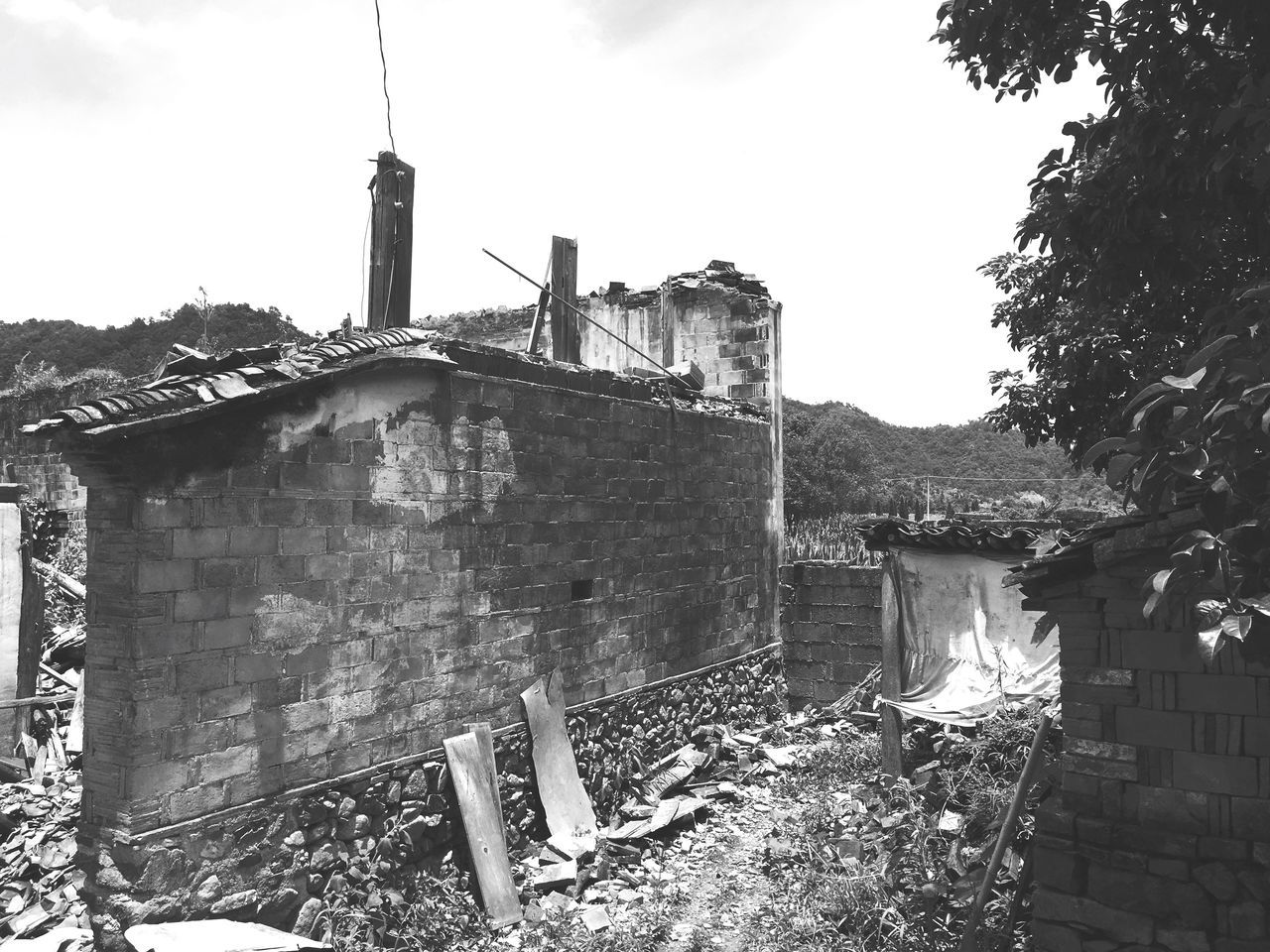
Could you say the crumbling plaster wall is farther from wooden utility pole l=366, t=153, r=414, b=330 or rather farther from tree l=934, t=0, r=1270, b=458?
tree l=934, t=0, r=1270, b=458

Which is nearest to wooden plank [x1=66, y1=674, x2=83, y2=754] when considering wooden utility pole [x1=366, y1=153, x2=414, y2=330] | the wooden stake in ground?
wooden utility pole [x1=366, y1=153, x2=414, y2=330]

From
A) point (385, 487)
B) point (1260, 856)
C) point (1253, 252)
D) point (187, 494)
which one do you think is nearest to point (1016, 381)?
point (1253, 252)

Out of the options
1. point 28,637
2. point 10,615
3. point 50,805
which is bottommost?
point 50,805

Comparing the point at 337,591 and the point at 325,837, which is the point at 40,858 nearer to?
the point at 325,837

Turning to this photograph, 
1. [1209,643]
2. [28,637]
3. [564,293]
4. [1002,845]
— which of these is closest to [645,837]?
[1002,845]

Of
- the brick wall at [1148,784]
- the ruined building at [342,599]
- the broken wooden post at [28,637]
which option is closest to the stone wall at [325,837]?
the ruined building at [342,599]

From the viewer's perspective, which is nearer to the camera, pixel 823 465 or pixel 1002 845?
pixel 1002 845

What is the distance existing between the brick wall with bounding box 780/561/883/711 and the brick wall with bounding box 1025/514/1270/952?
20.8 feet

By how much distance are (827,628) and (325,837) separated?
25.0 feet

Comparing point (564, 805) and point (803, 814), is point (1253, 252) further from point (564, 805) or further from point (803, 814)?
point (564, 805)

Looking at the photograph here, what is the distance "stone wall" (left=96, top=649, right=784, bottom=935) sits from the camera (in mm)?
4730

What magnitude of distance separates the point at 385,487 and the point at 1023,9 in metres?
5.05

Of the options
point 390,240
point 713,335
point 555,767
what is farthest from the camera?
point 713,335

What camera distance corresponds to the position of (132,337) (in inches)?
1107
